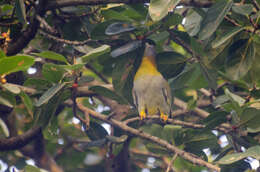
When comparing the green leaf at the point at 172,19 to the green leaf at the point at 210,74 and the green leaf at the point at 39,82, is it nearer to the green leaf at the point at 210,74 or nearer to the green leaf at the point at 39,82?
the green leaf at the point at 210,74

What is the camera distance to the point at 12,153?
4.26 metres

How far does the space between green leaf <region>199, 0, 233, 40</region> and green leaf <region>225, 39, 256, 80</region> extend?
348 mm

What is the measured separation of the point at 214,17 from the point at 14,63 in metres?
1.33

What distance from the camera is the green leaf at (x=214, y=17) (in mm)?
2461

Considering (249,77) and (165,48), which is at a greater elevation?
(249,77)

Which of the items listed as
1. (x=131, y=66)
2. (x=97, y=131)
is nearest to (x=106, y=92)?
(x=131, y=66)

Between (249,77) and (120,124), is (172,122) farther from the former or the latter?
→ (249,77)

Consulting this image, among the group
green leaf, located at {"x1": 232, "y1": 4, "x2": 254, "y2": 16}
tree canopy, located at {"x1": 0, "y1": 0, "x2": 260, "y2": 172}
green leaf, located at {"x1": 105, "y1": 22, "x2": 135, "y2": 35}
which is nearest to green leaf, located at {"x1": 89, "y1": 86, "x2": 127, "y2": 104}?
tree canopy, located at {"x1": 0, "y1": 0, "x2": 260, "y2": 172}

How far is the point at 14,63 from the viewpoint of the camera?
2.17 meters

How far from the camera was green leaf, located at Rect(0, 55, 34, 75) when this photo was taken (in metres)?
2.14

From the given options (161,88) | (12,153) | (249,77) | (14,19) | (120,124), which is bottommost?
(12,153)

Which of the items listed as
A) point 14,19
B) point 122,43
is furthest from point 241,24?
point 14,19

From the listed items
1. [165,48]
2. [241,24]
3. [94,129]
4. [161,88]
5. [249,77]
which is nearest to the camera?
[241,24]

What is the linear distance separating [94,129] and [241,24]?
→ 59.5 inches
